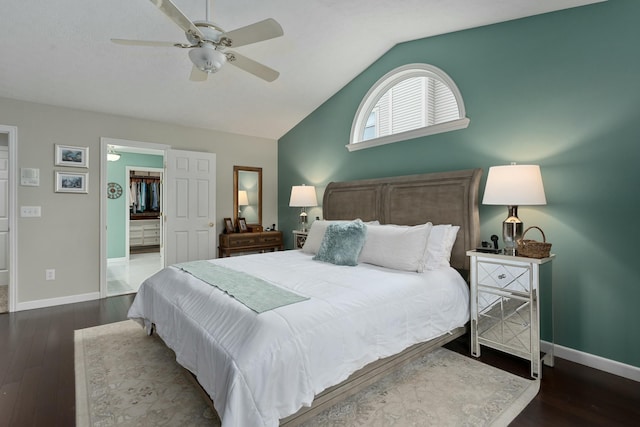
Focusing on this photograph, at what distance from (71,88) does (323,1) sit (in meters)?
3.01

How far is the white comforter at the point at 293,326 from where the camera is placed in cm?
143

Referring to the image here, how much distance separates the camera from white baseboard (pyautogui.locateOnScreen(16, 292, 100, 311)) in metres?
3.71

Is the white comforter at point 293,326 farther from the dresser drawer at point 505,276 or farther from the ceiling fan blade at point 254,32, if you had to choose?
the ceiling fan blade at point 254,32

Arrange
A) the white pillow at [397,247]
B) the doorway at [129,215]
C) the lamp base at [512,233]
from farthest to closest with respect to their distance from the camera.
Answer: the doorway at [129,215], the white pillow at [397,247], the lamp base at [512,233]

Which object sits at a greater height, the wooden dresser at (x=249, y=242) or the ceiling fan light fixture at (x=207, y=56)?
the ceiling fan light fixture at (x=207, y=56)

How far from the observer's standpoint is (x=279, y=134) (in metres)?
5.59

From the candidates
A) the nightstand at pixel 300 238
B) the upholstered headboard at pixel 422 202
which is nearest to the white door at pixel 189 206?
the nightstand at pixel 300 238

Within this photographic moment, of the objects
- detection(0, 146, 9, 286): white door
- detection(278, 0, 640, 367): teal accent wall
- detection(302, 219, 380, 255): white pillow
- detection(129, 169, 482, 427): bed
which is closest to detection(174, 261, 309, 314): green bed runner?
detection(129, 169, 482, 427): bed

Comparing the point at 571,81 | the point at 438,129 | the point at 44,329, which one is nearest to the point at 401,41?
the point at 438,129

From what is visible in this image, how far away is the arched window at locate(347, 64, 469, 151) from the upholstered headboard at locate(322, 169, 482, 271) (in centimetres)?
54

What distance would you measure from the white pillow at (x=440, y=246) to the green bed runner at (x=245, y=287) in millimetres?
1331

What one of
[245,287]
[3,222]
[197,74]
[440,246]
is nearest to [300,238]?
[440,246]

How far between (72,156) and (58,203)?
0.61 meters

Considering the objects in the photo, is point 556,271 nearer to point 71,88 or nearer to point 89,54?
point 89,54
